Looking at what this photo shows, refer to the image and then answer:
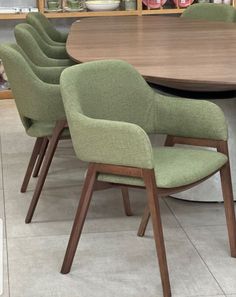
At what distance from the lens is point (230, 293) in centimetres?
254

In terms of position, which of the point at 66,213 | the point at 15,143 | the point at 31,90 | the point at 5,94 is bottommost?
the point at 5,94

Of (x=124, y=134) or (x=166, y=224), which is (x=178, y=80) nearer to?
(x=124, y=134)

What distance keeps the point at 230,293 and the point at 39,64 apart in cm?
196

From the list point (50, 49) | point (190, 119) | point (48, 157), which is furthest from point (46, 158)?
point (50, 49)

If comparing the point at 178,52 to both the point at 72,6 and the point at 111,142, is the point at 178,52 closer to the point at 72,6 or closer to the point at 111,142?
the point at 111,142

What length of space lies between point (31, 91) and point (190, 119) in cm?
80

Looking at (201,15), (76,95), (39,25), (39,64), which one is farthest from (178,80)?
(201,15)

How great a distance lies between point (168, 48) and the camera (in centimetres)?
361

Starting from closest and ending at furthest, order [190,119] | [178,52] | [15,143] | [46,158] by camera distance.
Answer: [190,119] < [46,158] < [178,52] < [15,143]

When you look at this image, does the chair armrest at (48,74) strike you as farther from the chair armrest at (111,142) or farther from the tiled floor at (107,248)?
the chair armrest at (111,142)

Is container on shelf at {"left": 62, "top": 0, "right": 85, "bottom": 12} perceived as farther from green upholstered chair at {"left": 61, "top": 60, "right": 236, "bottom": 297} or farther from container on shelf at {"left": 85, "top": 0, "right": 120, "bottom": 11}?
green upholstered chair at {"left": 61, "top": 60, "right": 236, "bottom": 297}

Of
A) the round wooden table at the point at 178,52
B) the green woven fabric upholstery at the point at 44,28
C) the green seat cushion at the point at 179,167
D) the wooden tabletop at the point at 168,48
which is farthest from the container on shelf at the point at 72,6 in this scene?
the green seat cushion at the point at 179,167

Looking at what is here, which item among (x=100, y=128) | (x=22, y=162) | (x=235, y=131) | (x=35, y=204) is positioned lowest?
(x=22, y=162)

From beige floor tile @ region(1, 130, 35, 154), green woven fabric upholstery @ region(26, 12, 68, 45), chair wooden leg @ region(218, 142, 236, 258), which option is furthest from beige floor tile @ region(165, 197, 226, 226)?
green woven fabric upholstery @ region(26, 12, 68, 45)
